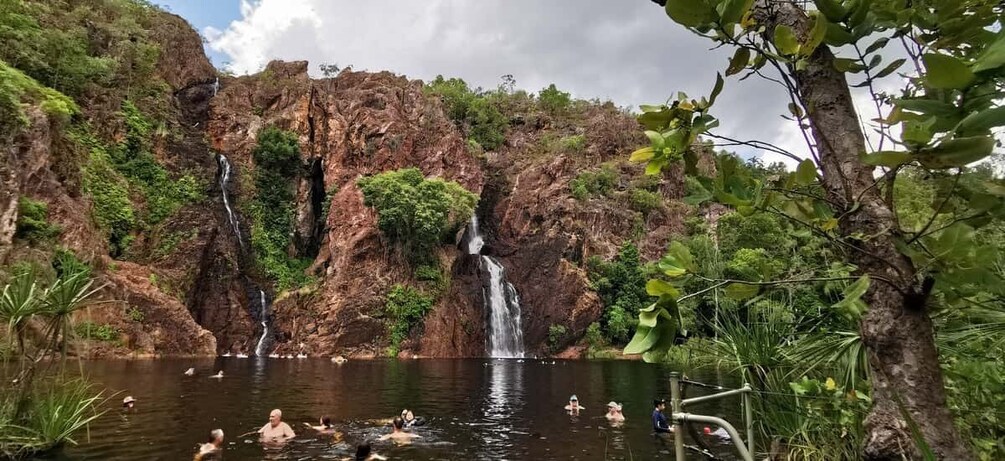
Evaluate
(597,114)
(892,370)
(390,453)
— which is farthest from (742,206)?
(597,114)

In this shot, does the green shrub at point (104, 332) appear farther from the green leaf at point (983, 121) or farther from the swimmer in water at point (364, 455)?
the green leaf at point (983, 121)

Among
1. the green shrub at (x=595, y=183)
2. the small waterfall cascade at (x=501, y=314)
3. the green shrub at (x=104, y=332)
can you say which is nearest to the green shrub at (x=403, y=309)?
the small waterfall cascade at (x=501, y=314)

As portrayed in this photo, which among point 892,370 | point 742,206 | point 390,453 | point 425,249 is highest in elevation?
point 425,249

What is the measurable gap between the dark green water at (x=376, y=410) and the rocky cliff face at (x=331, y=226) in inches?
327

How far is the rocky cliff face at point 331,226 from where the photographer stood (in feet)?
101

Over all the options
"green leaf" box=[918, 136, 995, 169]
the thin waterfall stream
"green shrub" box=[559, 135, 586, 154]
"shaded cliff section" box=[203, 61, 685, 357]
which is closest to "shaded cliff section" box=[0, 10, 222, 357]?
the thin waterfall stream

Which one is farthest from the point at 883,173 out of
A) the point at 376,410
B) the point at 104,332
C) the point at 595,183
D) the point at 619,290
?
the point at 595,183

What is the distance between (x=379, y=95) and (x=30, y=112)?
84.6 feet

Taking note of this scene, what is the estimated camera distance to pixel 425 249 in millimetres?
42469

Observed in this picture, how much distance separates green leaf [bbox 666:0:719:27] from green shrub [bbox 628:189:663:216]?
5126 cm

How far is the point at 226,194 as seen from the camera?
42094 mm

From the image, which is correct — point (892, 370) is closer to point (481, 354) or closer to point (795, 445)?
point (795, 445)

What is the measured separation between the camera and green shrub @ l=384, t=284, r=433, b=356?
39.0 meters

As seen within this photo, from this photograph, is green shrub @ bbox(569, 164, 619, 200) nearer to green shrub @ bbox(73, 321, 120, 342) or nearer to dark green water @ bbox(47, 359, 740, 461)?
dark green water @ bbox(47, 359, 740, 461)
